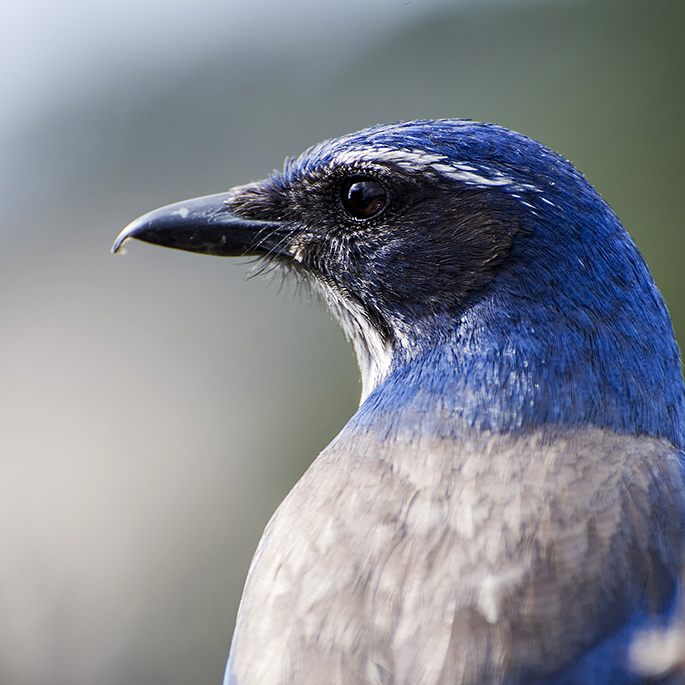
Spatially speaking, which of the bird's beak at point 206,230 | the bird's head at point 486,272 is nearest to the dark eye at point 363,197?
the bird's head at point 486,272

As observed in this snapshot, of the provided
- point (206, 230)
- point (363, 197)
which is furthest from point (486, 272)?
point (206, 230)

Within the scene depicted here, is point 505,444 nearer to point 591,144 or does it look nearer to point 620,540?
point 620,540

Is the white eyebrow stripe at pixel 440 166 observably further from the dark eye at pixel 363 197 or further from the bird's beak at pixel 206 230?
the bird's beak at pixel 206 230

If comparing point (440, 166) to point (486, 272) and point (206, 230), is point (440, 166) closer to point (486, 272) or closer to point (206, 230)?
point (486, 272)

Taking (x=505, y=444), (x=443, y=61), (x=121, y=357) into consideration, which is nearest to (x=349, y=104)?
(x=443, y=61)

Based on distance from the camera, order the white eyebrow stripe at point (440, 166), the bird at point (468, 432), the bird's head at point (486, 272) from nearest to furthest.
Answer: the bird at point (468, 432), the bird's head at point (486, 272), the white eyebrow stripe at point (440, 166)

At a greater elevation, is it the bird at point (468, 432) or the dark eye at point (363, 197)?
the dark eye at point (363, 197)

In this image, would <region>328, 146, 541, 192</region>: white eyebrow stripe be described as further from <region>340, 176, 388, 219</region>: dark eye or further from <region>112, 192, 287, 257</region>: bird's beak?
<region>112, 192, 287, 257</region>: bird's beak

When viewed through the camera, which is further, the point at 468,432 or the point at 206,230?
the point at 206,230
